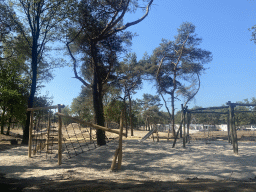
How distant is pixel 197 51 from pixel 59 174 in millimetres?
19084

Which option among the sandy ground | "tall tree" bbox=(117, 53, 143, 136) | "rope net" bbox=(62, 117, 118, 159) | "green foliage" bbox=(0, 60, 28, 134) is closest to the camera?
the sandy ground

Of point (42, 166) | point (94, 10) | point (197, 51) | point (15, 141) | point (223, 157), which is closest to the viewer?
point (42, 166)

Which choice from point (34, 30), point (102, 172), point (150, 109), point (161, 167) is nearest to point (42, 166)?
point (102, 172)

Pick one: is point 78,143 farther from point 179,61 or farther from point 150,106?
point 150,106

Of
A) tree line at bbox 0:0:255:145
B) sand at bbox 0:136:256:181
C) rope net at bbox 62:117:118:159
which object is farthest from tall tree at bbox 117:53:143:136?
sand at bbox 0:136:256:181

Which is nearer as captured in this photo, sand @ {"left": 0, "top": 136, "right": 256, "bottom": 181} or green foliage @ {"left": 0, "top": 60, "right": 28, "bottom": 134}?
sand @ {"left": 0, "top": 136, "right": 256, "bottom": 181}

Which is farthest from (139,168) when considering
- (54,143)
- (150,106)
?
(150,106)

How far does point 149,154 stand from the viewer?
9492mm

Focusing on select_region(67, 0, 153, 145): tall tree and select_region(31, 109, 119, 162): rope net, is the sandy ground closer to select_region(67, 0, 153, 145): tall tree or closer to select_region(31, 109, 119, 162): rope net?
select_region(31, 109, 119, 162): rope net

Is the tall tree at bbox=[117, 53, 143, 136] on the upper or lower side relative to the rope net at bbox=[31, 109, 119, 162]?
upper

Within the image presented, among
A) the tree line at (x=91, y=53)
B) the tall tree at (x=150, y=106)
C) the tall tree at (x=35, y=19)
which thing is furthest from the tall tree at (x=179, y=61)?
the tall tree at (x=150, y=106)

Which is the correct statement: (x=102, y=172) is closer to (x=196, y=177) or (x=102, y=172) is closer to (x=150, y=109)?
(x=196, y=177)

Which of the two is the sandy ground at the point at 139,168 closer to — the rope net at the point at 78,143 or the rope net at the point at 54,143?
the rope net at the point at 78,143

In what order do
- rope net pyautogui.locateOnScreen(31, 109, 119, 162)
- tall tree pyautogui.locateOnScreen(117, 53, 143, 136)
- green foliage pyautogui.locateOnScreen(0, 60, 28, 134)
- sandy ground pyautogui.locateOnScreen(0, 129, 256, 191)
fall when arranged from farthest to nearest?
tall tree pyautogui.locateOnScreen(117, 53, 143, 136)
green foliage pyautogui.locateOnScreen(0, 60, 28, 134)
rope net pyautogui.locateOnScreen(31, 109, 119, 162)
sandy ground pyautogui.locateOnScreen(0, 129, 256, 191)
